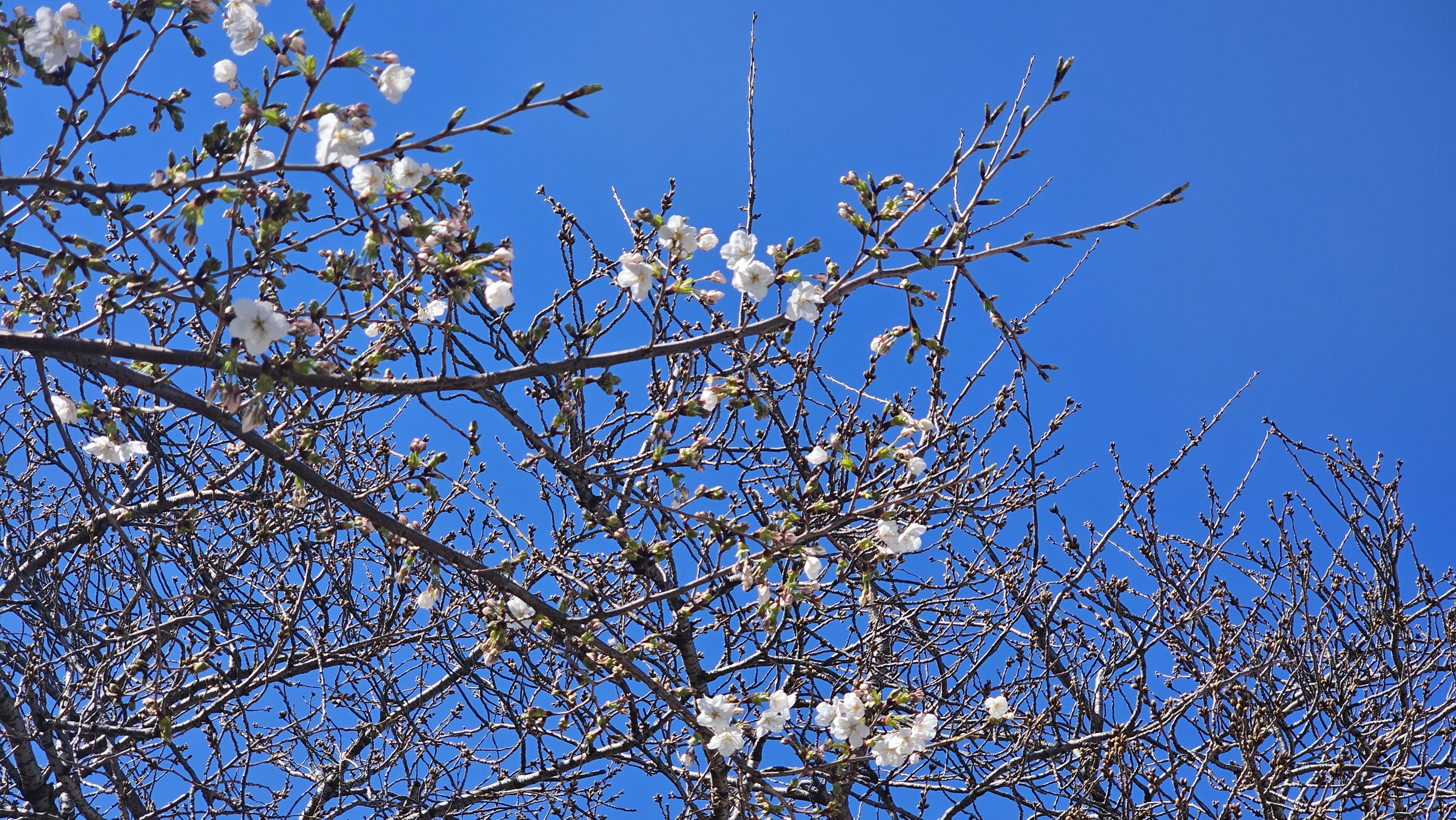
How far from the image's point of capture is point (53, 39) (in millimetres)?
2355

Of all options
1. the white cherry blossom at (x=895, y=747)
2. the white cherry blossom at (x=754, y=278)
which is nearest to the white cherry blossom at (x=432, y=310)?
the white cherry blossom at (x=754, y=278)

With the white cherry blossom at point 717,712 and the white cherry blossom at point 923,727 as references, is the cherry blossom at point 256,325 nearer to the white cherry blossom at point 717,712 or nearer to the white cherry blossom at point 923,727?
the white cherry blossom at point 717,712

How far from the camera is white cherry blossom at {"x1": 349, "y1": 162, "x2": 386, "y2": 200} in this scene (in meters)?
2.30

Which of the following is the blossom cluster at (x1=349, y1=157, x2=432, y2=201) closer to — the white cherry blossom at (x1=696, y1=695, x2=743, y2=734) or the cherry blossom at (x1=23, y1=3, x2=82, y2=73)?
the cherry blossom at (x1=23, y1=3, x2=82, y2=73)

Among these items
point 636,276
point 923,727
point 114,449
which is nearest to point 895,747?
point 923,727

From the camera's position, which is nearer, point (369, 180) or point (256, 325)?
point (256, 325)

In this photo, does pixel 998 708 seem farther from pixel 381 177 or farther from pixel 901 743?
pixel 381 177

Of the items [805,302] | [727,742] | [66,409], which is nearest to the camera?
[805,302]

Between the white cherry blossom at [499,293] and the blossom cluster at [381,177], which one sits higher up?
the blossom cluster at [381,177]

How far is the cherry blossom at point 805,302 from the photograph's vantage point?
254cm

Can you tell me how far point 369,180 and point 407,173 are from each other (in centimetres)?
9

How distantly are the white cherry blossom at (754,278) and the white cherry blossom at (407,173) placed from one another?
2.81 ft

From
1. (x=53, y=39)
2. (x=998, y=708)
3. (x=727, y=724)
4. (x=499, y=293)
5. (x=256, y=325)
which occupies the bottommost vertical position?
(x=727, y=724)

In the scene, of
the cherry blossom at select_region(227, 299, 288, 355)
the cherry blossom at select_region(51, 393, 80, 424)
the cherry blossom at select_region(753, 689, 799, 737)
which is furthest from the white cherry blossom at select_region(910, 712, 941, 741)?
the cherry blossom at select_region(51, 393, 80, 424)
